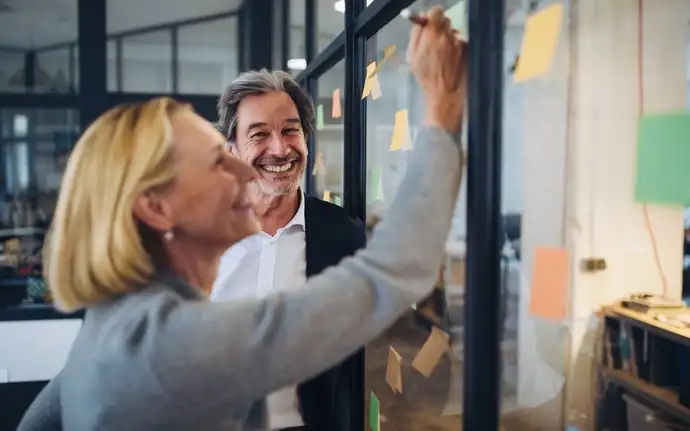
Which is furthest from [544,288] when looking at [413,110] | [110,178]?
[110,178]

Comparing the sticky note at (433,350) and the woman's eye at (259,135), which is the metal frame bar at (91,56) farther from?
the sticky note at (433,350)

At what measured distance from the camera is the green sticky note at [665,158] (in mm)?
767

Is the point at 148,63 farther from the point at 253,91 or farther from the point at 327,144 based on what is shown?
the point at 253,91

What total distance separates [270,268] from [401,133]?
421 mm

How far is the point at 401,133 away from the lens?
50.9 inches

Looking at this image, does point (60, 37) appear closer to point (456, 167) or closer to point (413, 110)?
point (413, 110)

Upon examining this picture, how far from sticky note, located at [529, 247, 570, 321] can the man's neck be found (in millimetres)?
765

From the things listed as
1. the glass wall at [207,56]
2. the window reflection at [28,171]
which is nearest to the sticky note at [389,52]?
the glass wall at [207,56]

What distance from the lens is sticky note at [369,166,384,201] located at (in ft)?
4.90

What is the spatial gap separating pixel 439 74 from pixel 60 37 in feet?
12.3

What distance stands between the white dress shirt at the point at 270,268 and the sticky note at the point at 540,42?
2.35 feet

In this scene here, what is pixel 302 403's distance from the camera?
1331 mm

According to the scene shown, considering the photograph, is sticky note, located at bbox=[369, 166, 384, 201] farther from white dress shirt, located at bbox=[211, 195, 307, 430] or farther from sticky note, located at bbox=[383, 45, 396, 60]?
sticky note, located at bbox=[383, 45, 396, 60]

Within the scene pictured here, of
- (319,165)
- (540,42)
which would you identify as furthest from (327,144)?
(540,42)
